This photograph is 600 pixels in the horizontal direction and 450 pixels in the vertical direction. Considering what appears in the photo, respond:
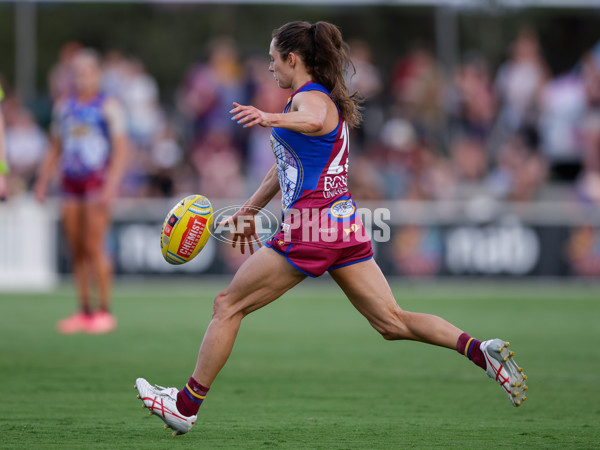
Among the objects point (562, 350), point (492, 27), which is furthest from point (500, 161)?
point (562, 350)

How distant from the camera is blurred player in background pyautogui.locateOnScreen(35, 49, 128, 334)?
1038cm

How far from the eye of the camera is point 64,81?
16406 millimetres

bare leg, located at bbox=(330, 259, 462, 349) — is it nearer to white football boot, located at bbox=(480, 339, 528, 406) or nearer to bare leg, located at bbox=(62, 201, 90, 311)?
white football boot, located at bbox=(480, 339, 528, 406)

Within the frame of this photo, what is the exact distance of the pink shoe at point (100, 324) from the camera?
10305mm

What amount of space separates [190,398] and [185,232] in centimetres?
112

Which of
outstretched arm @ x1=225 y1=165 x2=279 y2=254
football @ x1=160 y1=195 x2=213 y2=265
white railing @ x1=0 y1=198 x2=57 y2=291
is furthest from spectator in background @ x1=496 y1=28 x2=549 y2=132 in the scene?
football @ x1=160 y1=195 x2=213 y2=265

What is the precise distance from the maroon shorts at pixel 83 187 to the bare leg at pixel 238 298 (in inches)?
206

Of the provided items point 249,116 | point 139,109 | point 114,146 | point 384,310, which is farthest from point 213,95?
Answer: point 249,116

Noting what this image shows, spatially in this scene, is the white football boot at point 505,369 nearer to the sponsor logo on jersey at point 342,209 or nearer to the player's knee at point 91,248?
the sponsor logo on jersey at point 342,209

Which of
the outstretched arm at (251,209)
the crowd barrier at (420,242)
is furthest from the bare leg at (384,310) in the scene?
the crowd barrier at (420,242)

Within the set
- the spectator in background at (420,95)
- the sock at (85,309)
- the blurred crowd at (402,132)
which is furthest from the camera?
the spectator in background at (420,95)

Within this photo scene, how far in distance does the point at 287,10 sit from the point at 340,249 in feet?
61.3

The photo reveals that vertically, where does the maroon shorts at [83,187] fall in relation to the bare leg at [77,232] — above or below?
above

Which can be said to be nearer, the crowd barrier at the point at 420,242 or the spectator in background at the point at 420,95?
the crowd barrier at the point at 420,242
